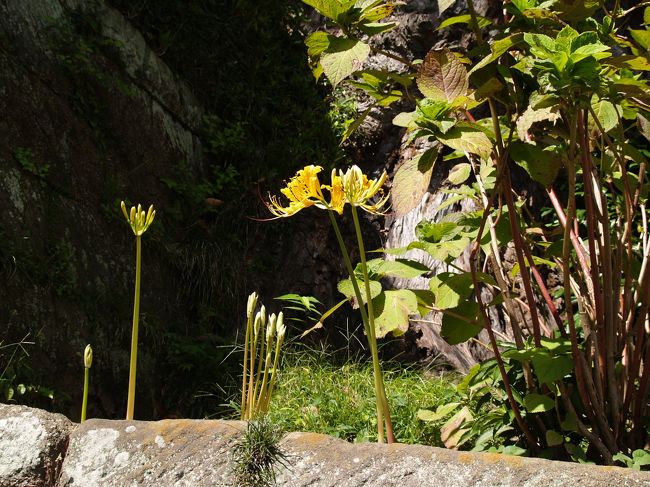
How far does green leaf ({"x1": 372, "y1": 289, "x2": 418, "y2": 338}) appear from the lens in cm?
260

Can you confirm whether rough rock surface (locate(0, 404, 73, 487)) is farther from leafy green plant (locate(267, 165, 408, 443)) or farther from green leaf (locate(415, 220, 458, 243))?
green leaf (locate(415, 220, 458, 243))

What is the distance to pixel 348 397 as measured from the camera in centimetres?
418

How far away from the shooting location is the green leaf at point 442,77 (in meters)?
2.39

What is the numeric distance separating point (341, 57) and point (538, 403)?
124cm

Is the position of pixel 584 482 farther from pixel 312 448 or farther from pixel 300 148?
pixel 300 148

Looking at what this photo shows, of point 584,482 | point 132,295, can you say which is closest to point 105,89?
point 132,295

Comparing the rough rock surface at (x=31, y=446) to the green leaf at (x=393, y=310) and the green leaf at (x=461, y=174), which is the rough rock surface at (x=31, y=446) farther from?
the green leaf at (x=461, y=174)

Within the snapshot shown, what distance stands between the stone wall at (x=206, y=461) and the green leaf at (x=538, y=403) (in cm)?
58

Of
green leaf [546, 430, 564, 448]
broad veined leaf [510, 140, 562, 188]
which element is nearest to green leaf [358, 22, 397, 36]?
broad veined leaf [510, 140, 562, 188]

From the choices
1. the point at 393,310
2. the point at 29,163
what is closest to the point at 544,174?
the point at 393,310

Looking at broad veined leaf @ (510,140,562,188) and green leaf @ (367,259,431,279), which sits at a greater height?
broad veined leaf @ (510,140,562,188)

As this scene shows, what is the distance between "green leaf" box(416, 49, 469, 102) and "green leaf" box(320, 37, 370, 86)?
19 cm

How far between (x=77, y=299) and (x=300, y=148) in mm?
2425

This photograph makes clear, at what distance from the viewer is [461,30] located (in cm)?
606
